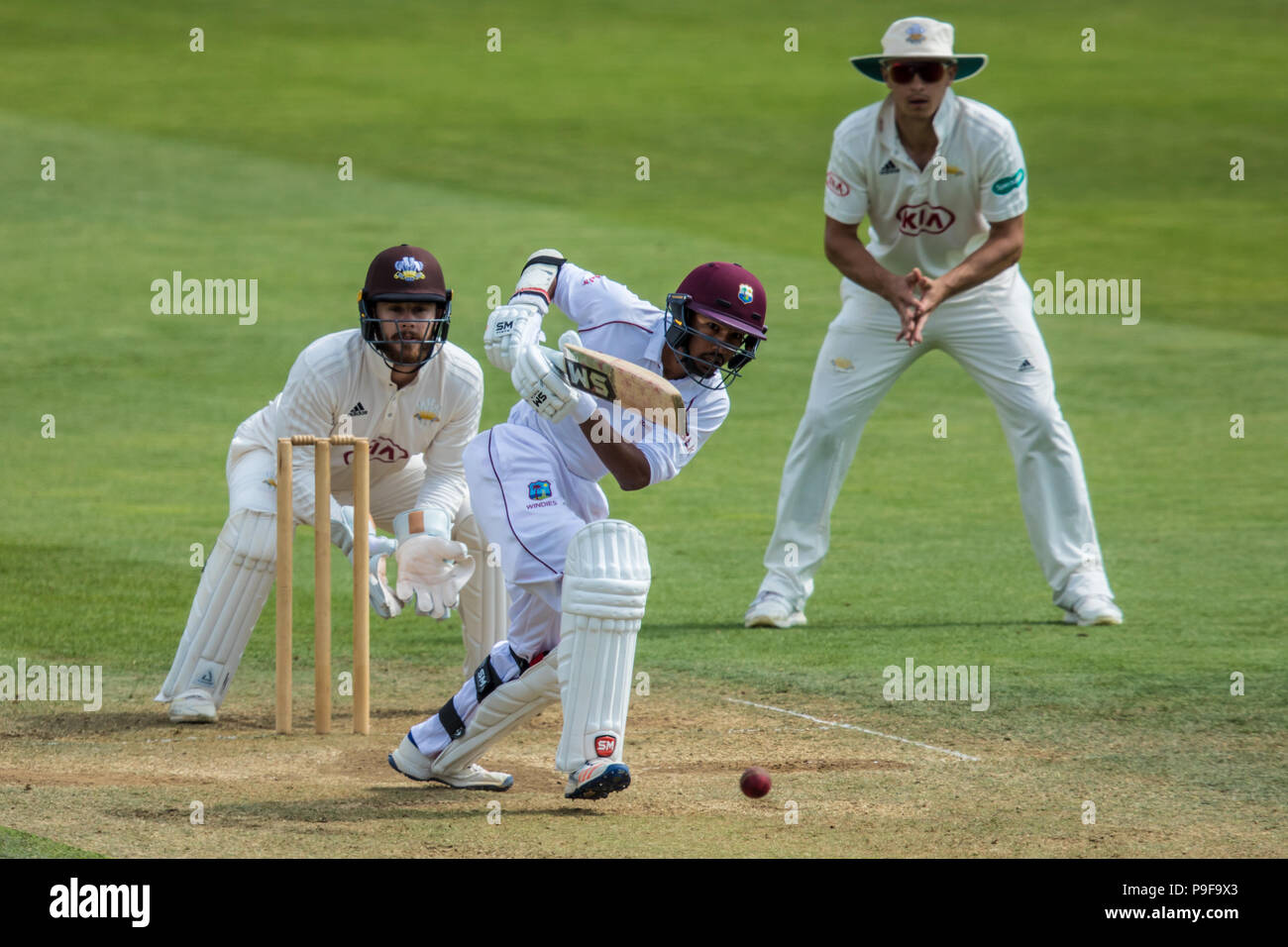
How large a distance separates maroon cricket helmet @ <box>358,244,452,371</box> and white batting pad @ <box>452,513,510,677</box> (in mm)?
887

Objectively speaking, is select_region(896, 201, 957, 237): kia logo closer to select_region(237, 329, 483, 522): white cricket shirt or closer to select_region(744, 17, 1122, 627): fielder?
select_region(744, 17, 1122, 627): fielder

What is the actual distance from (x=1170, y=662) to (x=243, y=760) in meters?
3.50

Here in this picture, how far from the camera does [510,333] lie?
216 inches

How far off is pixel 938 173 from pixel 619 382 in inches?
108

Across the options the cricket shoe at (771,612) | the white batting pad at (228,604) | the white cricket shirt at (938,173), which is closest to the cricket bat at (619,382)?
the white batting pad at (228,604)

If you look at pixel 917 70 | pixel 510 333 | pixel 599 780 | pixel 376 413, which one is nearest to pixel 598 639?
pixel 599 780

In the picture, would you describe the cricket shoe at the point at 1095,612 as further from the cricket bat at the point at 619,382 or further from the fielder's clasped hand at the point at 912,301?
the cricket bat at the point at 619,382

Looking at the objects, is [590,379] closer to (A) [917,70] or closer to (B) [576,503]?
(B) [576,503]

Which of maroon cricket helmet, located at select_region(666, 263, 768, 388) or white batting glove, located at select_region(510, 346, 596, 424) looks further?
maroon cricket helmet, located at select_region(666, 263, 768, 388)

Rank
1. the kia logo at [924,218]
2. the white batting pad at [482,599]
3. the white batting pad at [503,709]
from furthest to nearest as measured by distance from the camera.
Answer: the kia logo at [924,218]
the white batting pad at [482,599]
the white batting pad at [503,709]

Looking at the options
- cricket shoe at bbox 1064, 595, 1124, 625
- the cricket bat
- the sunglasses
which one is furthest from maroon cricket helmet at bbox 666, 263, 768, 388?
cricket shoe at bbox 1064, 595, 1124, 625

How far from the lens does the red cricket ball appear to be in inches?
210

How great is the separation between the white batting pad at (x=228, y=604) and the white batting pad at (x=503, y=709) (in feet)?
4.13

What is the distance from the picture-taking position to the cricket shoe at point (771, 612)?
7.79m
